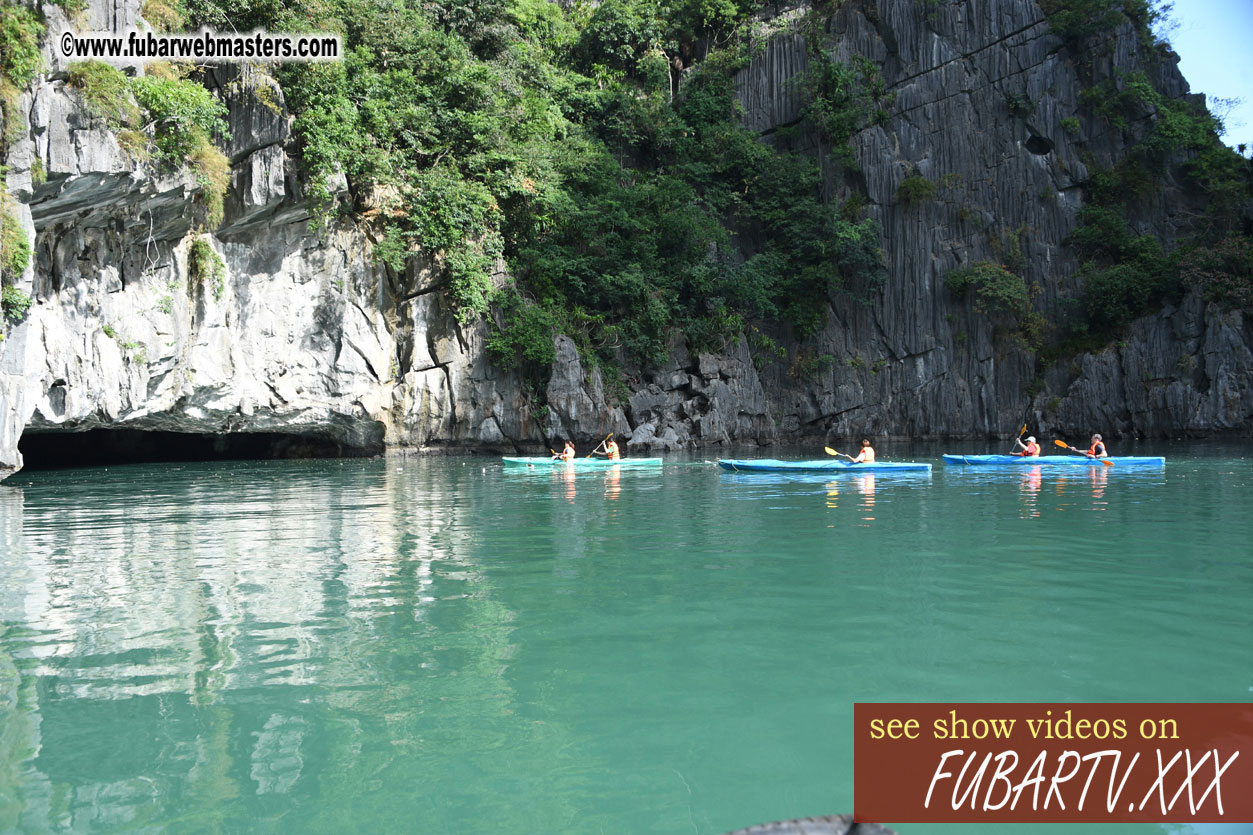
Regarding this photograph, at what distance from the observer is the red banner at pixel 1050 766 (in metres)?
3.29

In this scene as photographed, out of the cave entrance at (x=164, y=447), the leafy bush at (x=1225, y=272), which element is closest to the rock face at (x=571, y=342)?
the leafy bush at (x=1225, y=272)

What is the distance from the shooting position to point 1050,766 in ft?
11.9

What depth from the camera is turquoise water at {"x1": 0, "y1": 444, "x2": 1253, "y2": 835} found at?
360 cm

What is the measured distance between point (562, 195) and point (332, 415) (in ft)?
33.4

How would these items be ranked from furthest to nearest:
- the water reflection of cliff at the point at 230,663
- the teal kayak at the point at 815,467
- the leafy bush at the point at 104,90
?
the teal kayak at the point at 815,467 < the leafy bush at the point at 104,90 < the water reflection of cliff at the point at 230,663

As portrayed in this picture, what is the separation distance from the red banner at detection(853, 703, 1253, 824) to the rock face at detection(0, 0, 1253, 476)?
16.2 m

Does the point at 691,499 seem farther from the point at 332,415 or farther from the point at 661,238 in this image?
the point at 661,238

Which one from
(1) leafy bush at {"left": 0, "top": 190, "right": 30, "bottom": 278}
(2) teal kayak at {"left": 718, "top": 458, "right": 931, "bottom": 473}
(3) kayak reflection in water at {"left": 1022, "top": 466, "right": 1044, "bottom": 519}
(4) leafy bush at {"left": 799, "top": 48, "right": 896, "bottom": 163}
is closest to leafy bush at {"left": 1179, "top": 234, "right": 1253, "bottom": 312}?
(4) leafy bush at {"left": 799, "top": 48, "right": 896, "bottom": 163}

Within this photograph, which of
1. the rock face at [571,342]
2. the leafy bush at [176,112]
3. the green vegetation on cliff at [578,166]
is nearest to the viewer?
the leafy bush at [176,112]

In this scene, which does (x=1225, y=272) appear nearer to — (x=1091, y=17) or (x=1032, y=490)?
(x=1091, y=17)

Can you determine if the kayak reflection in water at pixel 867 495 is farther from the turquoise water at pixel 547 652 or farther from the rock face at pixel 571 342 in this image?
the rock face at pixel 571 342

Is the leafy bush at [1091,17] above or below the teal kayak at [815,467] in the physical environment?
above

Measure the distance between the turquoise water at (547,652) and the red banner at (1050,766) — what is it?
145mm

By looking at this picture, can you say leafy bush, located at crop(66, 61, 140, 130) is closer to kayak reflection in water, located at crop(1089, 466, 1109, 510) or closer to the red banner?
the red banner
